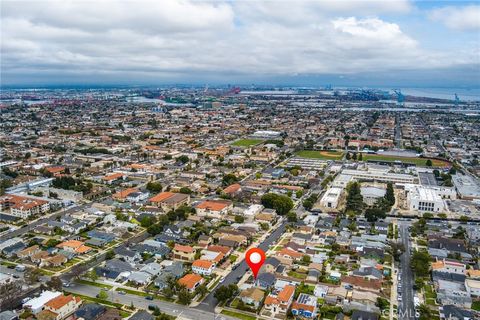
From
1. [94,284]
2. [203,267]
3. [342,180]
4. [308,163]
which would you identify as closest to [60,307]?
[94,284]

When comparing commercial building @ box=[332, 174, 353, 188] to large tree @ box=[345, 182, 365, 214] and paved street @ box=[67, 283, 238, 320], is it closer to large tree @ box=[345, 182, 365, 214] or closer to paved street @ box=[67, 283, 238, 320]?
large tree @ box=[345, 182, 365, 214]

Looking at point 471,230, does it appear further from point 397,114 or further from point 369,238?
point 397,114

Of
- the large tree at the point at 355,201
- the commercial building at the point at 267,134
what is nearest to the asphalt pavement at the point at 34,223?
the large tree at the point at 355,201

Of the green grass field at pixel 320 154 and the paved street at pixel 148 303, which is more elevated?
the green grass field at pixel 320 154

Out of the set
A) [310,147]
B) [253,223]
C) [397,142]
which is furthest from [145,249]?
[397,142]

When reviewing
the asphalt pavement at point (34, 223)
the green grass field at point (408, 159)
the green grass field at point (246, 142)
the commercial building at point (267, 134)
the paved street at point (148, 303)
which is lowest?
the paved street at point (148, 303)

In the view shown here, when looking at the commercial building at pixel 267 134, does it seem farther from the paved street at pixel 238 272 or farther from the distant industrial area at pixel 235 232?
the paved street at pixel 238 272

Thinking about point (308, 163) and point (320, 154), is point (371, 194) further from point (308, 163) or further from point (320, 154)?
point (320, 154)
